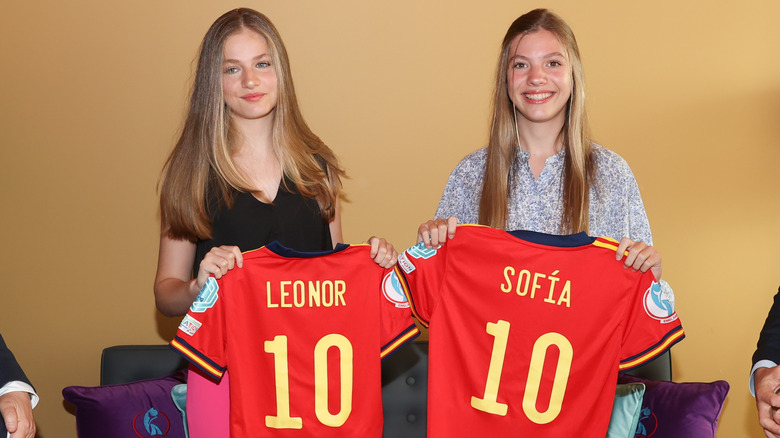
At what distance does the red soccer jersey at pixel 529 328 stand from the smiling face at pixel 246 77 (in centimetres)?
67

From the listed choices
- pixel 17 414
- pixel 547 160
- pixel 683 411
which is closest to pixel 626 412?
pixel 683 411

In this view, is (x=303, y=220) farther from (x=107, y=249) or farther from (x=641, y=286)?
(x=107, y=249)

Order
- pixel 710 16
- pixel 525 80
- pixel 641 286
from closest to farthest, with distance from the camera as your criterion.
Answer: pixel 641 286, pixel 525 80, pixel 710 16

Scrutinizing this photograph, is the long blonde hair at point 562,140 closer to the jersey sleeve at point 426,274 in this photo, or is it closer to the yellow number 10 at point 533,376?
the jersey sleeve at point 426,274

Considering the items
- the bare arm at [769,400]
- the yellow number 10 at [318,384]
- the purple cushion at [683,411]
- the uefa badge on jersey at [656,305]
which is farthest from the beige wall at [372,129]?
the bare arm at [769,400]

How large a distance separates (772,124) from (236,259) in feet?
8.63

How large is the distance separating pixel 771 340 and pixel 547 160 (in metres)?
0.82

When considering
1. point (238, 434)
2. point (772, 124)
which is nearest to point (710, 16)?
point (772, 124)

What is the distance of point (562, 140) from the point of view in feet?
7.69

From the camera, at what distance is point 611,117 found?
11.1 feet

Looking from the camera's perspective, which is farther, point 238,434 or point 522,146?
point 522,146

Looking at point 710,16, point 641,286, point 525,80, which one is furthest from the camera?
point 710,16

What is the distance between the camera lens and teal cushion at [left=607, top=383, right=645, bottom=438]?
8.86ft

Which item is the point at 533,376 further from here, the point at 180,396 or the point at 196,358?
the point at 180,396
